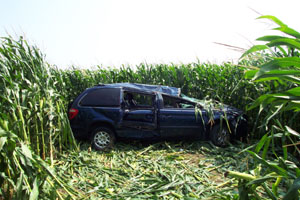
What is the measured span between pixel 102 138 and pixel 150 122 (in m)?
1.31

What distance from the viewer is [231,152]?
6547 mm

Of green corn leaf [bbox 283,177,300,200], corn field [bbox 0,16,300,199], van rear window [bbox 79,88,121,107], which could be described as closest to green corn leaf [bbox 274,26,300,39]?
corn field [bbox 0,16,300,199]

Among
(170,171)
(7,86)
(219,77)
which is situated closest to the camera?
(7,86)

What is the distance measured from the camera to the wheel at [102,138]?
709 centimetres

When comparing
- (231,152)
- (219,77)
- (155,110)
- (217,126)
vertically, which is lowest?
(231,152)

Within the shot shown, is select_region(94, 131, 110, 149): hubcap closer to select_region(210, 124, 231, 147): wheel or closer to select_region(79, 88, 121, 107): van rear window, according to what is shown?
select_region(79, 88, 121, 107): van rear window

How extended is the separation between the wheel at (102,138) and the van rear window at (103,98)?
2.28ft

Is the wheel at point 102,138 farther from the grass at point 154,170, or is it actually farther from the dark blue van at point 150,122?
the grass at point 154,170

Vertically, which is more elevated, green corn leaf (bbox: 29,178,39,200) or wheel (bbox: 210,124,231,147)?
green corn leaf (bbox: 29,178,39,200)

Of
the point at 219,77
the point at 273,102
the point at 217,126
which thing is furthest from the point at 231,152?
the point at 273,102

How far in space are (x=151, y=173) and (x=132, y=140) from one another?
7.25 ft

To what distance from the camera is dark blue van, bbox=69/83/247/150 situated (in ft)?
23.2

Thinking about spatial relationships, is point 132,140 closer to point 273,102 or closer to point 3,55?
point 3,55

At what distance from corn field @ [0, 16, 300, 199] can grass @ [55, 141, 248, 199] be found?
0.02 m
